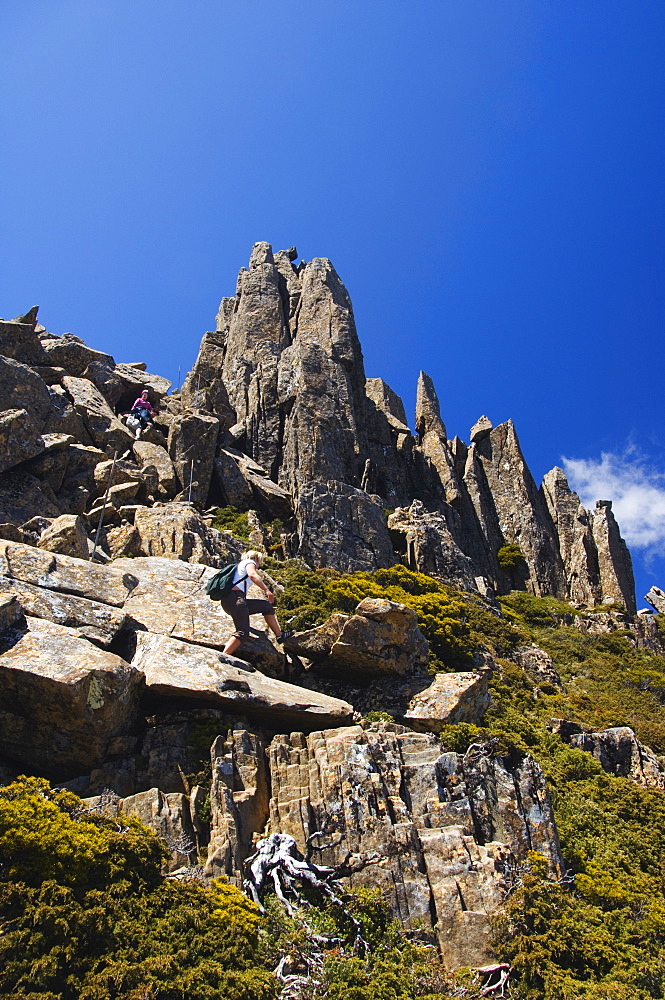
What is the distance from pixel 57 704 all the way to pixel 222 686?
331cm

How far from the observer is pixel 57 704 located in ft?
44.0

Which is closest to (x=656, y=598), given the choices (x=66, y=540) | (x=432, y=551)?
(x=432, y=551)

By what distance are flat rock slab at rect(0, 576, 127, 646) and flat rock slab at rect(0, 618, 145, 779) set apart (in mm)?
1462

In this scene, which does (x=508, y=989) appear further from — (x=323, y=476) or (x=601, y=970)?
(x=323, y=476)

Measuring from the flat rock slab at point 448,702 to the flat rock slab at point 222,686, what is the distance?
254 cm

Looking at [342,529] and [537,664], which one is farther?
[342,529]

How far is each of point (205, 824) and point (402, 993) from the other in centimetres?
435

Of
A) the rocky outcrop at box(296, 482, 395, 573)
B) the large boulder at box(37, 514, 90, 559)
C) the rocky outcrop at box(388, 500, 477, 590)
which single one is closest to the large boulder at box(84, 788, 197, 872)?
the large boulder at box(37, 514, 90, 559)

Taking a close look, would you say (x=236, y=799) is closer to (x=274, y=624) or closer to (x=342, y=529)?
(x=274, y=624)

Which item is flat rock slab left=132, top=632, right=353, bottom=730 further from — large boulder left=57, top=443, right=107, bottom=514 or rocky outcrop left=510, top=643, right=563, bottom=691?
rocky outcrop left=510, top=643, right=563, bottom=691

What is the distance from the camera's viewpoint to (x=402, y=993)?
10836mm

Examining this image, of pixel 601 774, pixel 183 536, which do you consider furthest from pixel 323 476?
pixel 601 774

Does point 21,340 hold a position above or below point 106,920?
above

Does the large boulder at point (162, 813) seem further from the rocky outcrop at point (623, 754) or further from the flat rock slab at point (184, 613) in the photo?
the rocky outcrop at point (623, 754)
